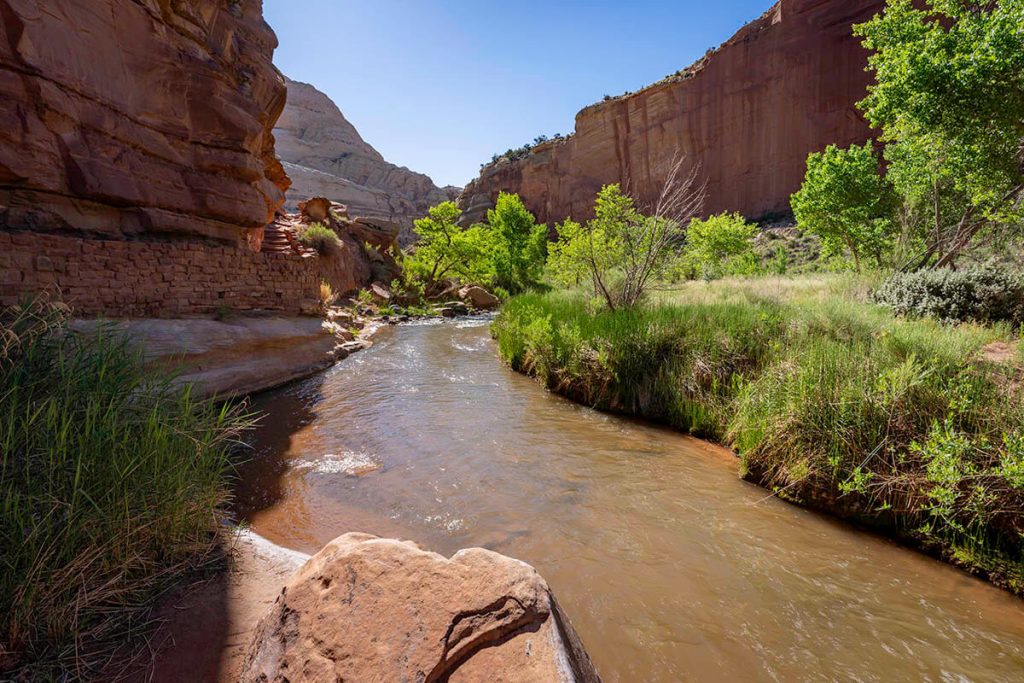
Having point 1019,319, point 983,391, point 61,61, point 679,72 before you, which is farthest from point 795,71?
point 61,61

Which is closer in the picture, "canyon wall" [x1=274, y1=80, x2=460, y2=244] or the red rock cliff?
the red rock cliff

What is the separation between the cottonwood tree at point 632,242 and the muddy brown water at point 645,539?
449 centimetres

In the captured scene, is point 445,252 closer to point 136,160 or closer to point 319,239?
point 319,239

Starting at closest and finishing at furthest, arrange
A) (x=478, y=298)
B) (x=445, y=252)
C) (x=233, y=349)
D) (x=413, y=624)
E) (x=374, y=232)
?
(x=413, y=624) → (x=233, y=349) → (x=478, y=298) → (x=445, y=252) → (x=374, y=232)

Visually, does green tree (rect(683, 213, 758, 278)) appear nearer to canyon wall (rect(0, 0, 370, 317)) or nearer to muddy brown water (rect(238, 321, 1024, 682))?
muddy brown water (rect(238, 321, 1024, 682))

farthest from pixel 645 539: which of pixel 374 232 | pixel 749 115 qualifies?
pixel 749 115

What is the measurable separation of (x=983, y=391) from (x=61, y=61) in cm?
1385

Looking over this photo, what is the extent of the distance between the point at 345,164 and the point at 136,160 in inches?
2818

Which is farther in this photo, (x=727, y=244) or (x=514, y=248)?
(x=514, y=248)

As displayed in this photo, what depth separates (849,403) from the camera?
166 inches

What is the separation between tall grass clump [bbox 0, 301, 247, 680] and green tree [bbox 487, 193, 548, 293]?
27769 millimetres

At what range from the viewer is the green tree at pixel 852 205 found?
16.9 metres

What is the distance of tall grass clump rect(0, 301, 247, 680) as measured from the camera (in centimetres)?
191

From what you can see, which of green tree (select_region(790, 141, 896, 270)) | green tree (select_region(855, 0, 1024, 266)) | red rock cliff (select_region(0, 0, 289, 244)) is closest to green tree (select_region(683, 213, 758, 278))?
green tree (select_region(790, 141, 896, 270))
